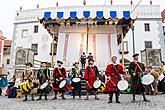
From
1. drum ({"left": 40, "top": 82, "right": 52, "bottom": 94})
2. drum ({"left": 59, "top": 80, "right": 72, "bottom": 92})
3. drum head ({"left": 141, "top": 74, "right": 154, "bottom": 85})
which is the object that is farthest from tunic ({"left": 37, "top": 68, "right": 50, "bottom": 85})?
drum head ({"left": 141, "top": 74, "right": 154, "bottom": 85})

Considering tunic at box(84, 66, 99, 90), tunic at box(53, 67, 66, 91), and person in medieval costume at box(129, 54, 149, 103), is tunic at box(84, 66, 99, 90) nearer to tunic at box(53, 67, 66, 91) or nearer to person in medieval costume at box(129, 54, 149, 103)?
tunic at box(53, 67, 66, 91)

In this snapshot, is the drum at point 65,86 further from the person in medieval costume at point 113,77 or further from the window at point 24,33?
the window at point 24,33

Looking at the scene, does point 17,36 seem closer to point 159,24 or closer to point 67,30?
point 67,30

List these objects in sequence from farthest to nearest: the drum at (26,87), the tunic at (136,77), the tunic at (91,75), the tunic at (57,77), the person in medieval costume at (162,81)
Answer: the person in medieval costume at (162,81), the tunic at (57,77), the drum at (26,87), the tunic at (91,75), the tunic at (136,77)

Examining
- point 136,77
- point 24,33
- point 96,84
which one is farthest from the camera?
point 24,33

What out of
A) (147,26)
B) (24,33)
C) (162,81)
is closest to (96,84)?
(162,81)

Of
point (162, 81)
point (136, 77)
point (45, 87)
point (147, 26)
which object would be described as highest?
point (147, 26)

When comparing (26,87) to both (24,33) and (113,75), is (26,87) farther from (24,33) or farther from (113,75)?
(24,33)

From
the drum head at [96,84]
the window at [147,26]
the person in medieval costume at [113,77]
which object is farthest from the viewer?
the window at [147,26]

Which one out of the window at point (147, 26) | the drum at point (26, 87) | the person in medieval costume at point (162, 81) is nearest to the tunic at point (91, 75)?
the drum at point (26, 87)

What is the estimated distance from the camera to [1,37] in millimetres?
37469

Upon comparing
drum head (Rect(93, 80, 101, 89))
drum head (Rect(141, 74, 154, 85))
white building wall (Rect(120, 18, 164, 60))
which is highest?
white building wall (Rect(120, 18, 164, 60))

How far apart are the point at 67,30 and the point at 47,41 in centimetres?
1420

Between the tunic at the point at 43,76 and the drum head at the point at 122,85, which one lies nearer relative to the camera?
the drum head at the point at 122,85
